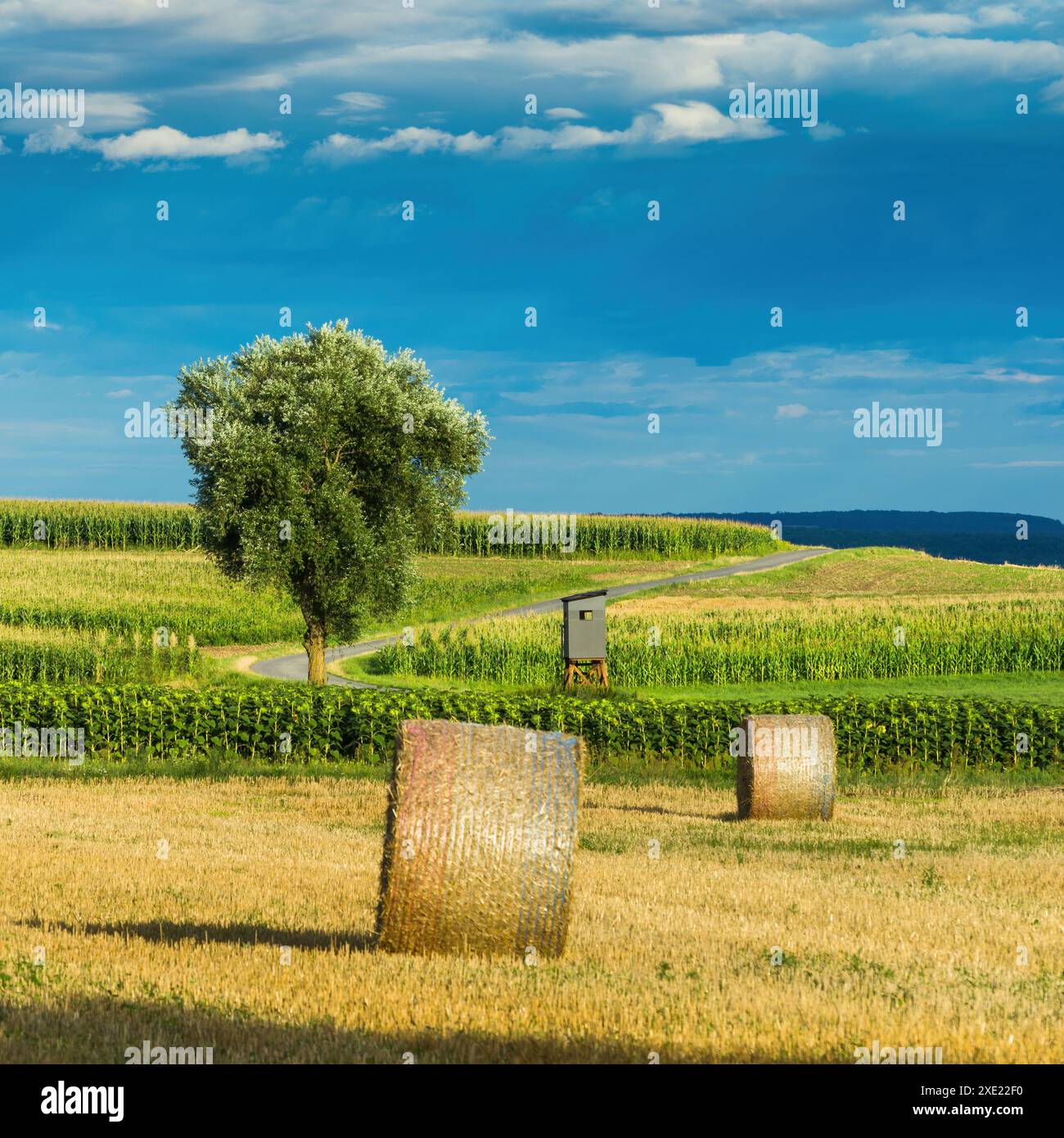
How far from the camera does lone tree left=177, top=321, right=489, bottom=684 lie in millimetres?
35594

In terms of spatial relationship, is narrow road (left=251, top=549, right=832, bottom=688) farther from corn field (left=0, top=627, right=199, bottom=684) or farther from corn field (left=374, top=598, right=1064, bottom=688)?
corn field (left=374, top=598, right=1064, bottom=688)

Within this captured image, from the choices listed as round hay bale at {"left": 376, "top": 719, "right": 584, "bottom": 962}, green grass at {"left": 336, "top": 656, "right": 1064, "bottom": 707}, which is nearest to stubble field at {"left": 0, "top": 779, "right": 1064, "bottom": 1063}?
round hay bale at {"left": 376, "top": 719, "right": 584, "bottom": 962}

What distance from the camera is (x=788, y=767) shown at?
20422 millimetres

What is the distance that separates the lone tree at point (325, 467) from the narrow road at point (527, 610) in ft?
11.4

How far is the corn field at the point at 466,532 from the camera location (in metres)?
97.2

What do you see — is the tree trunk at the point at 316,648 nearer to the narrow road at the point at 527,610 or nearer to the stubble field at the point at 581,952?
the narrow road at the point at 527,610

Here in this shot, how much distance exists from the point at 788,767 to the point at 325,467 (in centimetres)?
1960

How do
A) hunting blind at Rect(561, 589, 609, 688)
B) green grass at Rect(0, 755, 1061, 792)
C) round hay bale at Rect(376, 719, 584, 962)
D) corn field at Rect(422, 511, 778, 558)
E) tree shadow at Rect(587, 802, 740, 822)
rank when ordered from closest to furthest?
round hay bale at Rect(376, 719, 584, 962)
tree shadow at Rect(587, 802, 740, 822)
green grass at Rect(0, 755, 1061, 792)
hunting blind at Rect(561, 589, 609, 688)
corn field at Rect(422, 511, 778, 558)

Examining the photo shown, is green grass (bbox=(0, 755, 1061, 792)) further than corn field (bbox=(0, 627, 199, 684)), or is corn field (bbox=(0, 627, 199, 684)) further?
corn field (bbox=(0, 627, 199, 684))

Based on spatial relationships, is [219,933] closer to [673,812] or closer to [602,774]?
[673,812]

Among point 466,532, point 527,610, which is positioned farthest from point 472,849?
point 466,532

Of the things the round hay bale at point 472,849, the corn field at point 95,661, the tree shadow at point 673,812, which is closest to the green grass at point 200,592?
the corn field at point 95,661

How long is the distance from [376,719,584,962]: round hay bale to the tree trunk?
2694 cm
